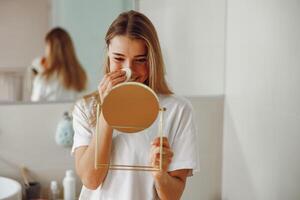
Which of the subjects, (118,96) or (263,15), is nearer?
(118,96)

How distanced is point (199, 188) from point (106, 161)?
A: 0.95 metres

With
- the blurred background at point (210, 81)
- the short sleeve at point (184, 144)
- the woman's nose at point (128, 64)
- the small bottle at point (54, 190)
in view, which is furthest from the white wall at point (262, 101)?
the small bottle at point (54, 190)

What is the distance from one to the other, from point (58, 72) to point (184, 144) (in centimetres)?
78

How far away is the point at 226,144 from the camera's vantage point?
5.52 ft

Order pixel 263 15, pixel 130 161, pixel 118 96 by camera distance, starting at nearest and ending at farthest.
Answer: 1. pixel 118 96
2. pixel 130 161
3. pixel 263 15

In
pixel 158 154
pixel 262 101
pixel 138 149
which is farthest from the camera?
pixel 262 101

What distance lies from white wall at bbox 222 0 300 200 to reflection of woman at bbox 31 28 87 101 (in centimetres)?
60

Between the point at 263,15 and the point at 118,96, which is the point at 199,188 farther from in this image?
the point at 118,96

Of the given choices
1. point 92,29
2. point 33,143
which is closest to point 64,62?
point 92,29

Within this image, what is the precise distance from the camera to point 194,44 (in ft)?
5.57

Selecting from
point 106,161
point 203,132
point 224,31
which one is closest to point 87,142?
point 106,161

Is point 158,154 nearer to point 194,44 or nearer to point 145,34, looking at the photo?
point 145,34

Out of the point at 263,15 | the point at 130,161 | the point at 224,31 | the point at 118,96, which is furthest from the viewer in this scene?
the point at 224,31

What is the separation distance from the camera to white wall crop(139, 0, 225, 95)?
166 centimetres
